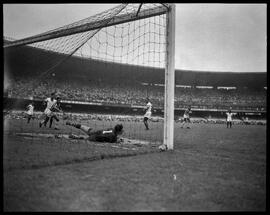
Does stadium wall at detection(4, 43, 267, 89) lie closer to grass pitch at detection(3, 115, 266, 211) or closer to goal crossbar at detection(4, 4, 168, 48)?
goal crossbar at detection(4, 4, 168, 48)

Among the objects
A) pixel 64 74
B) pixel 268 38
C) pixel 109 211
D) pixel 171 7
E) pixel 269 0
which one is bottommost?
pixel 109 211

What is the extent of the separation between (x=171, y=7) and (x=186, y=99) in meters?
43.1

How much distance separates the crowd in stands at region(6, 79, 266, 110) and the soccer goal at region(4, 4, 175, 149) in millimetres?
168

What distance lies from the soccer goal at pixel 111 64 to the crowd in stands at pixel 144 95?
0.55 feet

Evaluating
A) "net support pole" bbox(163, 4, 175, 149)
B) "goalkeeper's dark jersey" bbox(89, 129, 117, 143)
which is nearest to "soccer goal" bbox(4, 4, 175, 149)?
"net support pole" bbox(163, 4, 175, 149)

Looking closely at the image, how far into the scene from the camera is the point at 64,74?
43250mm

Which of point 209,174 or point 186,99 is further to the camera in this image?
point 186,99

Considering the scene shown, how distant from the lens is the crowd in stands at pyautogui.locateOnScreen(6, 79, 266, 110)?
39.7 m

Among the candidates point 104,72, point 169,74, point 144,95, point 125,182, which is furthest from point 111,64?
point 125,182

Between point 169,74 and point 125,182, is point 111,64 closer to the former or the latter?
point 169,74

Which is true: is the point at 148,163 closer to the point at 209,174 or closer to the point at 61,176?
the point at 209,174

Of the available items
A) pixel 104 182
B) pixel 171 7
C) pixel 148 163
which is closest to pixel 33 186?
pixel 104 182

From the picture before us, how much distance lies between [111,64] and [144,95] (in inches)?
315

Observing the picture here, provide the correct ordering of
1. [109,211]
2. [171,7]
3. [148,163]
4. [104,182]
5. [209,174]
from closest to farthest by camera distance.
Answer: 1. [109,211]
2. [104,182]
3. [209,174]
4. [148,163]
5. [171,7]
